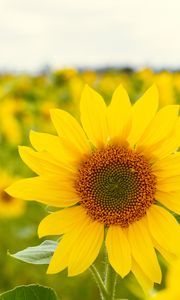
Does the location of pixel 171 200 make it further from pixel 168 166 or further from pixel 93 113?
pixel 93 113

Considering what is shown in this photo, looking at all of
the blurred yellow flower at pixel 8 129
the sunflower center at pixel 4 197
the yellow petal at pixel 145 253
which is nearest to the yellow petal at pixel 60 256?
the yellow petal at pixel 145 253

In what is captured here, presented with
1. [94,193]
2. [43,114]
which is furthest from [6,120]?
[94,193]

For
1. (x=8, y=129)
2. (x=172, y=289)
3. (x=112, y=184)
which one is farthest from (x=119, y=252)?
(x=8, y=129)

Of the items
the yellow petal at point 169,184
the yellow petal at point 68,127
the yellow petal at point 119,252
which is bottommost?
the yellow petal at point 119,252

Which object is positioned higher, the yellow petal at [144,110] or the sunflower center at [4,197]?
the sunflower center at [4,197]

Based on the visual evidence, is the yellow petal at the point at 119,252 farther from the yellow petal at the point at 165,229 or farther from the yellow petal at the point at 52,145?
the yellow petal at the point at 52,145

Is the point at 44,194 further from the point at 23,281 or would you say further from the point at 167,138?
the point at 23,281
